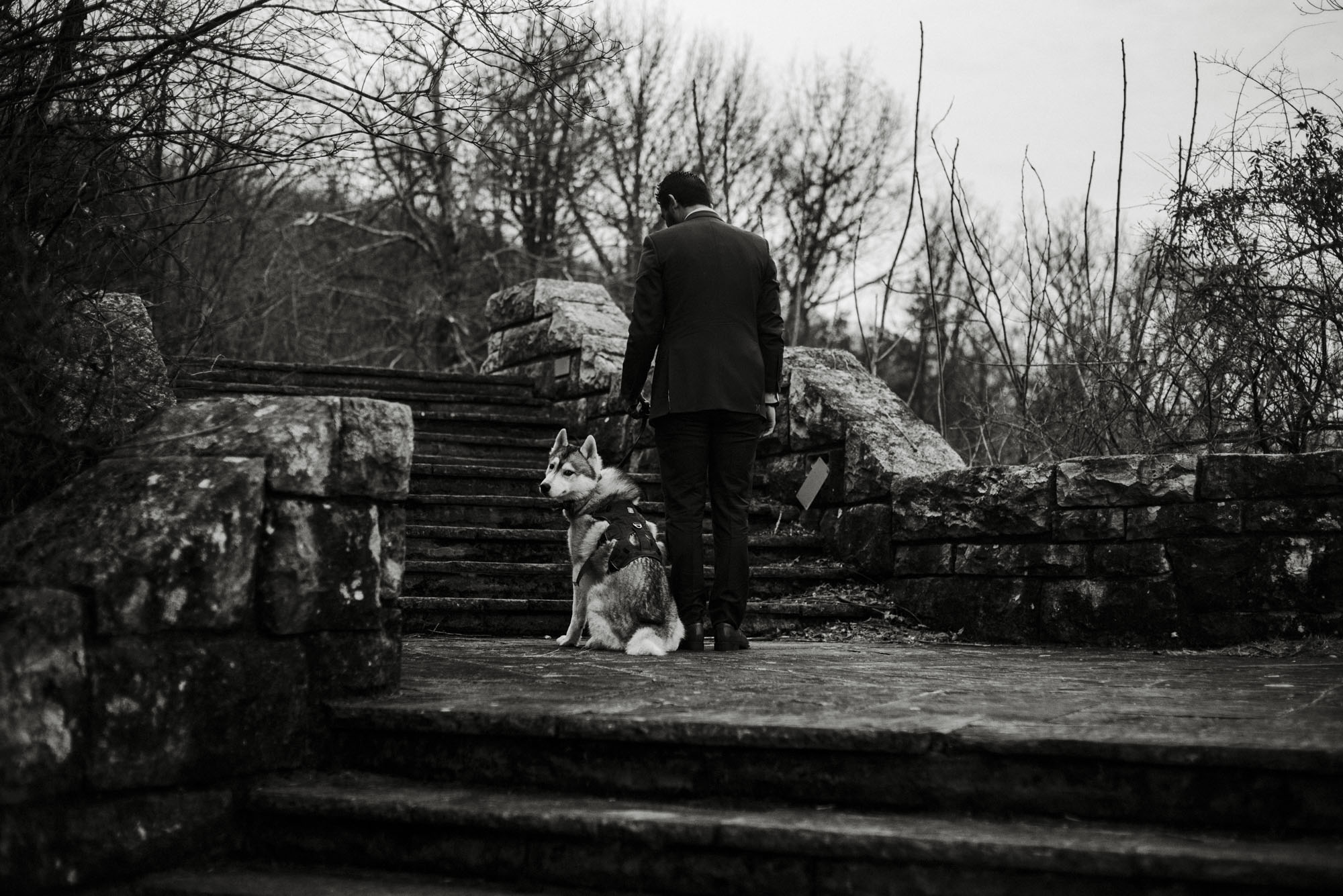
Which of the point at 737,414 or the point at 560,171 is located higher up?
the point at 560,171

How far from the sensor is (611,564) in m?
5.37

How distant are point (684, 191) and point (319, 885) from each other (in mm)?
3818

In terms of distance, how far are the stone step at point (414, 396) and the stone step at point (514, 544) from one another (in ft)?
4.74

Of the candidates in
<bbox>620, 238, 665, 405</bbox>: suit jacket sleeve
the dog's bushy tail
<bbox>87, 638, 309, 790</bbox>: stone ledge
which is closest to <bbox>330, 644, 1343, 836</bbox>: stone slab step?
<bbox>87, 638, 309, 790</bbox>: stone ledge

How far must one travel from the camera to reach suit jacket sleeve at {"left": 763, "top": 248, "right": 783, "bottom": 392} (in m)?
5.70

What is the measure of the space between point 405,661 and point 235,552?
1.47 m

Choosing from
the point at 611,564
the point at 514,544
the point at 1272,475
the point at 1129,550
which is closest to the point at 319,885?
the point at 611,564

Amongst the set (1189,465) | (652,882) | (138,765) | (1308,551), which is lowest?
(652,882)

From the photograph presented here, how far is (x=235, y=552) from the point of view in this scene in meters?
3.17

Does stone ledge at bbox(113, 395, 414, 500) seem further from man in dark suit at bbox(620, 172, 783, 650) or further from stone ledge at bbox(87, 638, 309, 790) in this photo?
man in dark suit at bbox(620, 172, 783, 650)

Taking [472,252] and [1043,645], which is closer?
[1043,645]

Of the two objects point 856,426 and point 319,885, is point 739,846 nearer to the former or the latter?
point 319,885

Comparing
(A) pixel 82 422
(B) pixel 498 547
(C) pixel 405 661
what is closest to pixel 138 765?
(A) pixel 82 422

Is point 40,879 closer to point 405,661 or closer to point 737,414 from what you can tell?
point 405,661
